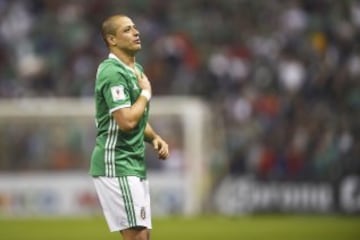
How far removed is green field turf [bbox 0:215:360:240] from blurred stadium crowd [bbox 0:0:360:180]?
4.48 feet

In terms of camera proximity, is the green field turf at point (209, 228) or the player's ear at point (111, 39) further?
the green field turf at point (209, 228)

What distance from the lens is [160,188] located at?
22312 mm

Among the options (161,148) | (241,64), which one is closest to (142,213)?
(161,148)

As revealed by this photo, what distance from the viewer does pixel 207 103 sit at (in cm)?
2295

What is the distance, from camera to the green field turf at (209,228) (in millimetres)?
15789

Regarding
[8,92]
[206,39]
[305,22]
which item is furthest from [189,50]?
[8,92]

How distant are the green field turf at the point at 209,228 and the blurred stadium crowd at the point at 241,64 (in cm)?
136

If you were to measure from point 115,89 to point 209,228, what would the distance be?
10134 millimetres

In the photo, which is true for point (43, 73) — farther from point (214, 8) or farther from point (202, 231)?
point (202, 231)

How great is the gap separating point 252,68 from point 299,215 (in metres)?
3.82

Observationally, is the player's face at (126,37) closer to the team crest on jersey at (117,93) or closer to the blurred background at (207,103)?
the team crest on jersey at (117,93)

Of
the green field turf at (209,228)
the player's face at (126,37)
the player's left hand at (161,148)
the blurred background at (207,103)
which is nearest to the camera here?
the player's face at (126,37)

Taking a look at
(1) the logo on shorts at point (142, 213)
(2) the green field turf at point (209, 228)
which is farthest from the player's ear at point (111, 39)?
(2) the green field turf at point (209, 228)

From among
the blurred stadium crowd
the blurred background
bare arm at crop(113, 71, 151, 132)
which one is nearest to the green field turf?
the blurred background
